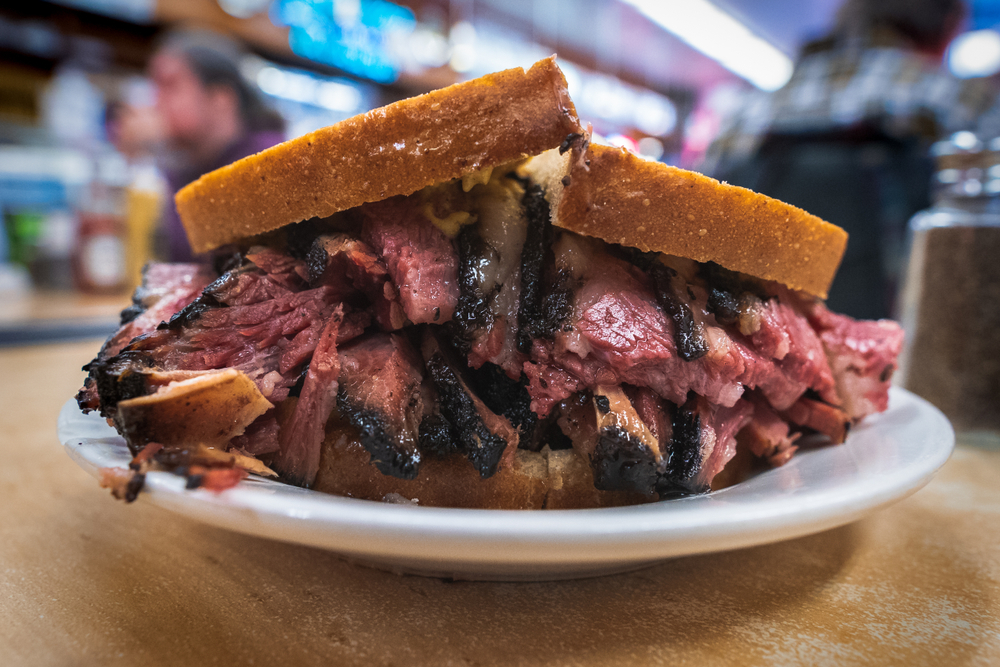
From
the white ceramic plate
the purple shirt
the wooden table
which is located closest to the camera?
the white ceramic plate

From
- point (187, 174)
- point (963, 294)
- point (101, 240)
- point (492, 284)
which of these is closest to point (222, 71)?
point (187, 174)

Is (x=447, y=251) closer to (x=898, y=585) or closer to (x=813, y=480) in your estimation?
(x=813, y=480)

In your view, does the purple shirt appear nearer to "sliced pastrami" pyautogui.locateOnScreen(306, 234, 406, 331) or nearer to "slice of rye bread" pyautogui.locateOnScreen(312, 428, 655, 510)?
"sliced pastrami" pyautogui.locateOnScreen(306, 234, 406, 331)

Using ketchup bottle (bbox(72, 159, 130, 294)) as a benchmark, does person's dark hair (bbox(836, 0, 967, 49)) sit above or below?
above

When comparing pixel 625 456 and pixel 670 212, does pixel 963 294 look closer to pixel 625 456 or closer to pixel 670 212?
pixel 670 212

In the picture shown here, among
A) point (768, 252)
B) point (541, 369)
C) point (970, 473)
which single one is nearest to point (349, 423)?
point (541, 369)

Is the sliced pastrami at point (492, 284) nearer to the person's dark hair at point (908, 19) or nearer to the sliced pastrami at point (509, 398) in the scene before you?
the sliced pastrami at point (509, 398)

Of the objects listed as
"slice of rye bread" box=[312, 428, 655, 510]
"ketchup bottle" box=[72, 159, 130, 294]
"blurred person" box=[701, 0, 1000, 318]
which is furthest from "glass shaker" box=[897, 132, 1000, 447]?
"ketchup bottle" box=[72, 159, 130, 294]
